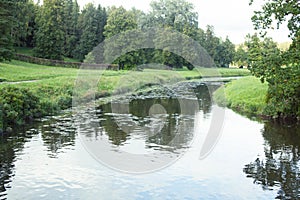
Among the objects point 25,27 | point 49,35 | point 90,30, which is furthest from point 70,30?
point 49,35

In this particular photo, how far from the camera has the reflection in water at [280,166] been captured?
15.7m

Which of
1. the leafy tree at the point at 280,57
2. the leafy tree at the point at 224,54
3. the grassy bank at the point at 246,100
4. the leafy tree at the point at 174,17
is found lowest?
the grassy bank at the point at 246,100

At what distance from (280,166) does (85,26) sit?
3038 inches

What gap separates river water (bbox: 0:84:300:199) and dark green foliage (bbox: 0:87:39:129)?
1.10m

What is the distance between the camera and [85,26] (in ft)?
294

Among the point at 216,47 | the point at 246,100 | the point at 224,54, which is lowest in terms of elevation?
the point at 246,100

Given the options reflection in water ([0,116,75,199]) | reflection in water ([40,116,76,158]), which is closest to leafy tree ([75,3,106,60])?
reflection in water ([0,116,75,199])

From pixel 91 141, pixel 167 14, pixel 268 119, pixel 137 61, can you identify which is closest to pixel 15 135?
pixel 91 141

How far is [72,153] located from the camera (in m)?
20.5

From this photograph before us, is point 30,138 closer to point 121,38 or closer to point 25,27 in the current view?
point 121,38

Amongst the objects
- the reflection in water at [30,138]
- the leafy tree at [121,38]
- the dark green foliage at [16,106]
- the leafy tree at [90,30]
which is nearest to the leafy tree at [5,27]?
the dark green foliage at [16,106]

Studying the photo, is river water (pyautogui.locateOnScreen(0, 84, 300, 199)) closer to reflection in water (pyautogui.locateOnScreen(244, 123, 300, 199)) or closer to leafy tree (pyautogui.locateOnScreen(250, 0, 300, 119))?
reflection in water (pyautogui.locateOnScreen(244, 123, 300, 199))

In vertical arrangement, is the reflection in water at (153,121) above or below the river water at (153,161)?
above

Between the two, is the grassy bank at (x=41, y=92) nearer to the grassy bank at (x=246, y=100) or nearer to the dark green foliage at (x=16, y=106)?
the dark green foliage at (x=16, y=106)
